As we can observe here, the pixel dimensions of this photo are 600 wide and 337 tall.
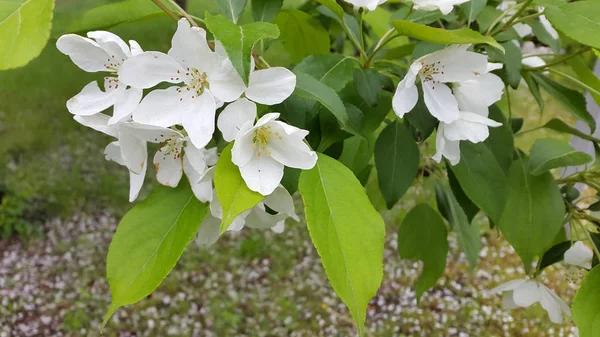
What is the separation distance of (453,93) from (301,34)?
11.5 inches

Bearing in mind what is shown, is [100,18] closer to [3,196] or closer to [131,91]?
[131,91]

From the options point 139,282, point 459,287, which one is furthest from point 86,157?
point 139,282

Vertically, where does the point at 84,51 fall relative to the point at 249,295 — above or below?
above

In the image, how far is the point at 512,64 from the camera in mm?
637

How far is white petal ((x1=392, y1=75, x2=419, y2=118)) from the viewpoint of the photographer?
49cm

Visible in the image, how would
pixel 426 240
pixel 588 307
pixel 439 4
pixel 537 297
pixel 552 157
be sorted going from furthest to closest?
pixel 426 240 → pixel 537 297 → pixel 552 157 → pixel 588 307 → pixel 439 4

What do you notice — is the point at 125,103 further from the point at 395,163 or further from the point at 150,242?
the point at 395,163

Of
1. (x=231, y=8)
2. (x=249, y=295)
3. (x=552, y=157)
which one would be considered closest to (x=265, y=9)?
(x=231, y=8)

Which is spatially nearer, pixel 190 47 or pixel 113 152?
pixel 190 47

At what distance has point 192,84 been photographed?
44 cm

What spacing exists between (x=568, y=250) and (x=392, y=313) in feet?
4.04

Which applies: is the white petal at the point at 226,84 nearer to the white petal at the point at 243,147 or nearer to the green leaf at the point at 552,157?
→ the white petal at the point at 243,147

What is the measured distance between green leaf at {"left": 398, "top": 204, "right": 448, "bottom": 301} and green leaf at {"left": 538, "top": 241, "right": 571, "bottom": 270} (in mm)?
183

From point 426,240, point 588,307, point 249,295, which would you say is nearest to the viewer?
point 588,307
